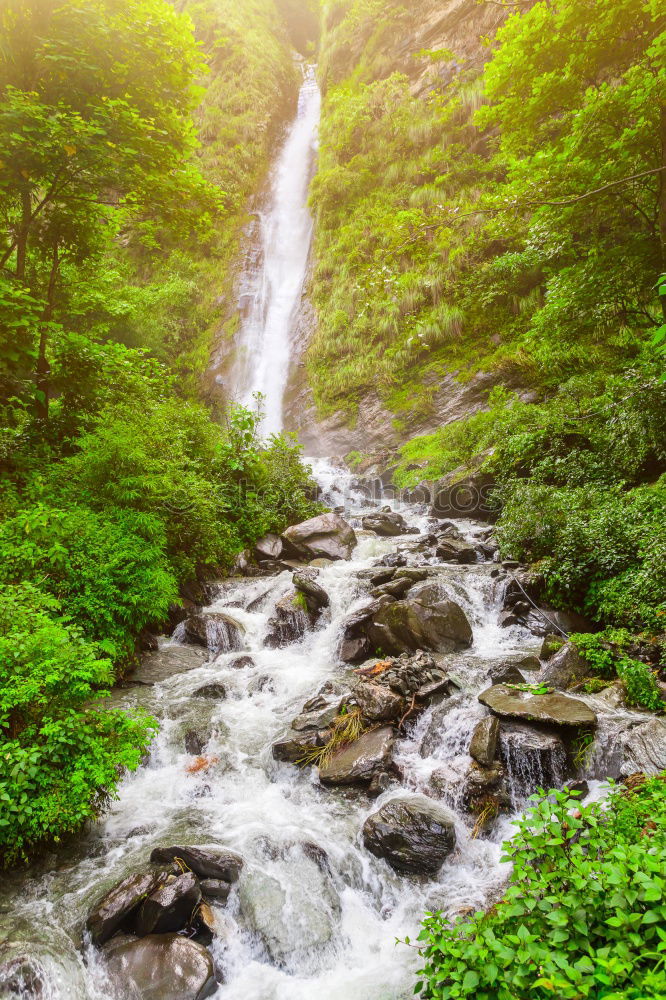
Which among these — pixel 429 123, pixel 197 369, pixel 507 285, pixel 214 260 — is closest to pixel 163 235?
pixel 214 260

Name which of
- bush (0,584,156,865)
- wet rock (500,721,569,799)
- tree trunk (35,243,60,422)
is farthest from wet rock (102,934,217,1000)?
tree trunk (35,243,60,422)

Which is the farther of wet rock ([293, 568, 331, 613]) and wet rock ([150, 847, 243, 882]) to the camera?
wet rock ([293, 568, 331, 613])

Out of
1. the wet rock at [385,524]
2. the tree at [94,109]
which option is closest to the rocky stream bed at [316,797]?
the wet rock at [385,524]

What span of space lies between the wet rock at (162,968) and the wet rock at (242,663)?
4.07m

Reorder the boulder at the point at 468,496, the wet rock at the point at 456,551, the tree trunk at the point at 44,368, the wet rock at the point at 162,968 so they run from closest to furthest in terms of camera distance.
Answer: the wet rock at the point at 162,968
the tree trunk at the point at 44,368
the wet rock at the point at 456,551
the boulder at the point at 468,496

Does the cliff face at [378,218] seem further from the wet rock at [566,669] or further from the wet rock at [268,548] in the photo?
the wet rock at [566,669]

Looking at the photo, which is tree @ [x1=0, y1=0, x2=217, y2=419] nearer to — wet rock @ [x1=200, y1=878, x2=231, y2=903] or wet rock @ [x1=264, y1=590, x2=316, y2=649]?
wet rock @ [x1=264, y1=590, x2=316, y2=649]

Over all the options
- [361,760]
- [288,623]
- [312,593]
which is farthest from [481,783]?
[312,593]

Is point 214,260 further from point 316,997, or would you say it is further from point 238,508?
point 316,997

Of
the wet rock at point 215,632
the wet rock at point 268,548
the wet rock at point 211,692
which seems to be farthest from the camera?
the wet rock at point 268,548

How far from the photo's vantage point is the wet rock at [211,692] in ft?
21.5

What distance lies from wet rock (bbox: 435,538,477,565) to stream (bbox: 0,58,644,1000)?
158 cm

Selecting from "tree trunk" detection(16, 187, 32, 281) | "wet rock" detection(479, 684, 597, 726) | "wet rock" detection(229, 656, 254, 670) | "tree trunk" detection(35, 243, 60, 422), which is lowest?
"wet rock" detection(479, 684, 597, 726)

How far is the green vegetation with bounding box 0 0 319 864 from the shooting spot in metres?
3.74
